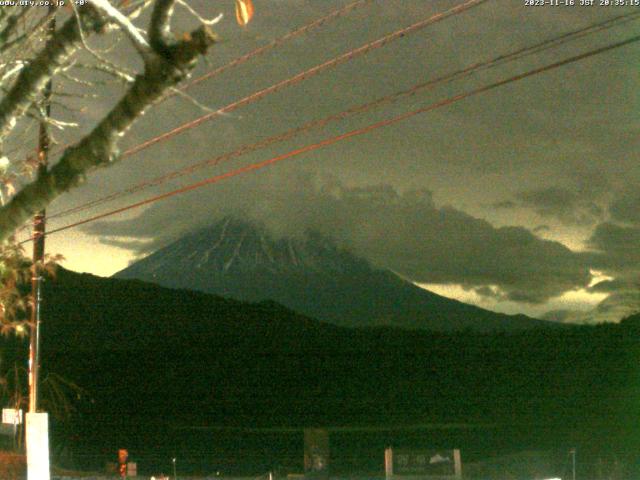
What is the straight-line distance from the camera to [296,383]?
10338 cm

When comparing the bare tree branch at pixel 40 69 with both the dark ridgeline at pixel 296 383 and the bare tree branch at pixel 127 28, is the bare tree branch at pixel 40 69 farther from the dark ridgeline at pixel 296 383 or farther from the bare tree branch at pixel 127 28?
the dark ridgeline at pixel 296 383

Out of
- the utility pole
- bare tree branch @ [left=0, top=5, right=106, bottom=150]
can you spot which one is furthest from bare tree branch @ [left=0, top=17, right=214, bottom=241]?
the utility pole

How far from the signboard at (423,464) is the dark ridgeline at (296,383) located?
2398 cm

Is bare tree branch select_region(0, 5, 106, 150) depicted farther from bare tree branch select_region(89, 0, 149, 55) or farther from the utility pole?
the utility pole

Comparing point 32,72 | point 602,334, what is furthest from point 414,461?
point 602,334

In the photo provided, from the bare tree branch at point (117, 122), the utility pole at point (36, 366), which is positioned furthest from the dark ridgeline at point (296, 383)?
the bare tree branch at point (117, 122)

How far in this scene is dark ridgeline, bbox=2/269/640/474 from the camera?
67.6 metres

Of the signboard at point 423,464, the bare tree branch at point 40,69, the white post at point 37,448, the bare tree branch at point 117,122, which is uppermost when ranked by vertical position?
the bare tree branch at point 40,69

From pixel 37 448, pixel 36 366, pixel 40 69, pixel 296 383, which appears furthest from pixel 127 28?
pixel 296 383

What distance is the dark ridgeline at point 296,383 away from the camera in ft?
222

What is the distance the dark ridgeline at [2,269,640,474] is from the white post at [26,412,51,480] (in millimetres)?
33622

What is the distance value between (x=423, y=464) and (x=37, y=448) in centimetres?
1246

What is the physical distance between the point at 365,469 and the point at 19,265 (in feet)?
122

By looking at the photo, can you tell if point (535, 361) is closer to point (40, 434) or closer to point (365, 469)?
point (365, 469)
